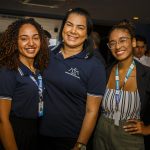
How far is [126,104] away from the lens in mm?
2287

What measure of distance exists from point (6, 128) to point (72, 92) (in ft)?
1.78

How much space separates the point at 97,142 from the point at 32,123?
57 centimetres

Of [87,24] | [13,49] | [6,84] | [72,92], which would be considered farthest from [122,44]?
[6,84]

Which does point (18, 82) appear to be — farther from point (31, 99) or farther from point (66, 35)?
point (66, 35)

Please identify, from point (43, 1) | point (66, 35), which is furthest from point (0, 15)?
point (66, 35)

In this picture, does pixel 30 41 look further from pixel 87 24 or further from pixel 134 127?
pixel 134 127

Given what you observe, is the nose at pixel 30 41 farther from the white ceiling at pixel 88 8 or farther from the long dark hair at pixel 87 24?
the white ceiling at pixel 88 8

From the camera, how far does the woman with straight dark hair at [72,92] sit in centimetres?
226

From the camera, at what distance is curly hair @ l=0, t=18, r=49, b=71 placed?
220 centimetres

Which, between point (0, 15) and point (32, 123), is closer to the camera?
point (32, 123)

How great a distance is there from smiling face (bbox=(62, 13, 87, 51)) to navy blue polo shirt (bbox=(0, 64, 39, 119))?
0.40 m

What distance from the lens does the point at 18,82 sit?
2150 mm

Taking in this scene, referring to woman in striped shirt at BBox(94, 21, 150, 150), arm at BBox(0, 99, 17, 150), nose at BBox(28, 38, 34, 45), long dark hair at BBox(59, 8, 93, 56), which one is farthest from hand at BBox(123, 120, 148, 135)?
nose at BBox(28, 38, 34, 45)

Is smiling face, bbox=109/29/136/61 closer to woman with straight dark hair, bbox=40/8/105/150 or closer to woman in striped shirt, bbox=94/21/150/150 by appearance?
woman in striped shirt, bbox=94/21/150/150
